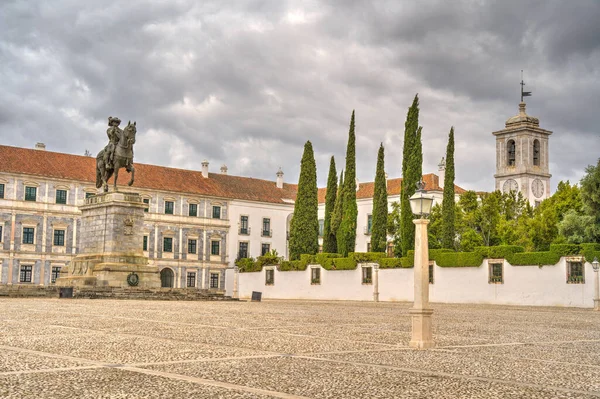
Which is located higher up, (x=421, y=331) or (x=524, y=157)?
(x=524, y=157)

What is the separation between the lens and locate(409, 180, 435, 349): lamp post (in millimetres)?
10758

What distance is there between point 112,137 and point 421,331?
1013 inches

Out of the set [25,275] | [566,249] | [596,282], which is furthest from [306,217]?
[25,275]

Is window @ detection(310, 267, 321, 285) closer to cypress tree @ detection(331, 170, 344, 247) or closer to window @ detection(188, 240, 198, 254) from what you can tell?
cypress tree @ detection(331, 170, 344, 247)

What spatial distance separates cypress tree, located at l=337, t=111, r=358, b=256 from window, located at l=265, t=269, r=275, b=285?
5.10m

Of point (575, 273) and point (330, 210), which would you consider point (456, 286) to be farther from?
point (330, 210)

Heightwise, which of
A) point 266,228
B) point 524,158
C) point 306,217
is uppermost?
point 524,158

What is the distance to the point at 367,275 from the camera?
1699 inches

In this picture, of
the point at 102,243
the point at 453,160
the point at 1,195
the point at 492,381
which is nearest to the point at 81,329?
the point at 492,381

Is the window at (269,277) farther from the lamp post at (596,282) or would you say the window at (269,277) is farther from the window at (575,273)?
the lamp post at (596,282)

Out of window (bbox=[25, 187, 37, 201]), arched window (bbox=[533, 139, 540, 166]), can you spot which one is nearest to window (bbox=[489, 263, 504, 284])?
window (bbox=[25, 187, 37, 201])

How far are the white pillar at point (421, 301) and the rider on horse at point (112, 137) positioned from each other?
973 inches

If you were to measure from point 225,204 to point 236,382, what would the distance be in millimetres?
61677

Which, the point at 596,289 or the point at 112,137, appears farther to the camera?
the point at 112,137
